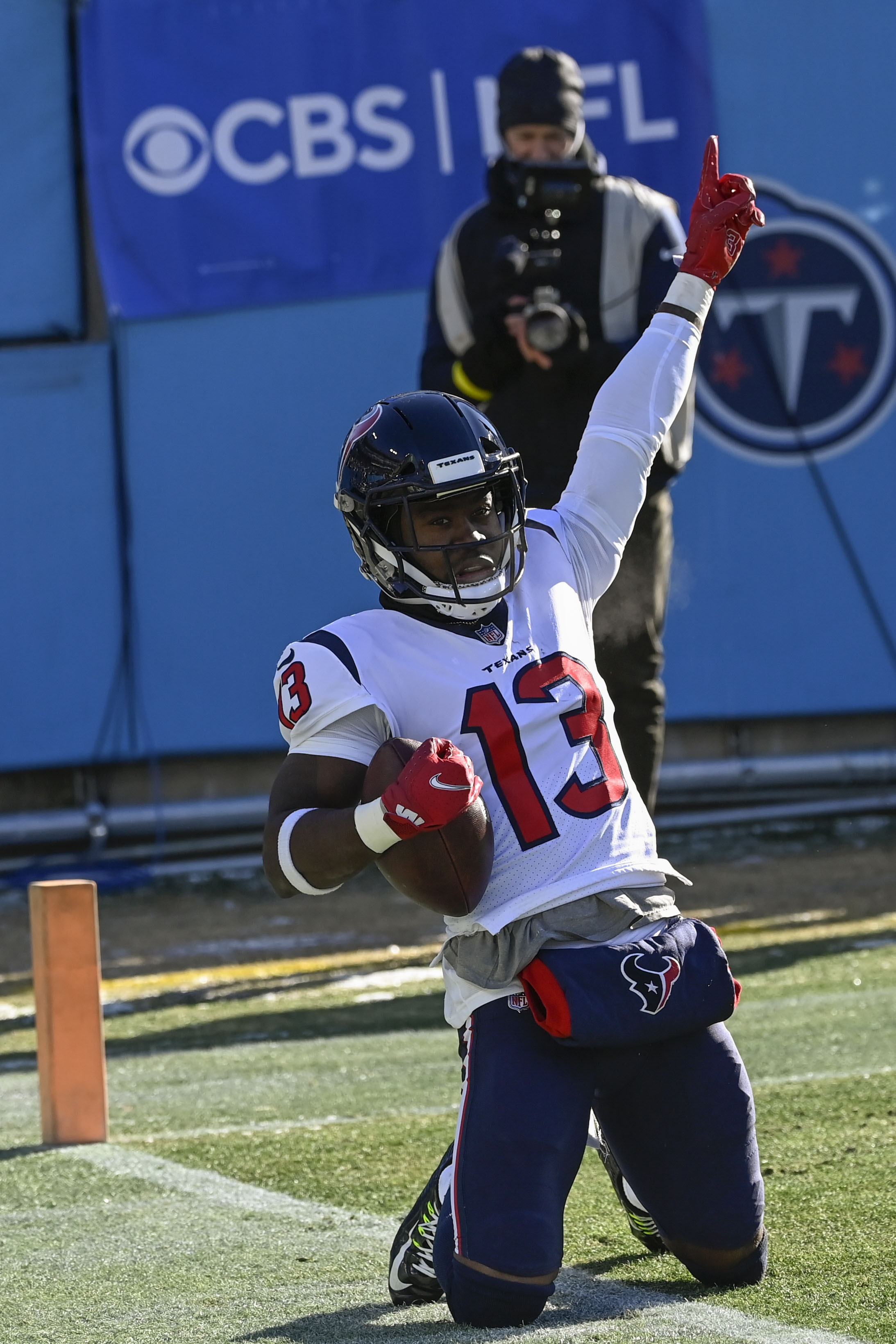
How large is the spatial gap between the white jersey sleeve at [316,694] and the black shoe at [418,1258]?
662mm

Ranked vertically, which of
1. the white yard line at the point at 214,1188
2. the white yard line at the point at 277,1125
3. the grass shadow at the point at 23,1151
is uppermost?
the white yard line at the point at 214,1188

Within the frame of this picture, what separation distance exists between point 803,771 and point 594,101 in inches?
122

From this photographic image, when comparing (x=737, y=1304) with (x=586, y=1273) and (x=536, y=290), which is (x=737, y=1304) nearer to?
(x=586, y=1273)

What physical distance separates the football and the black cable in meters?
5.91

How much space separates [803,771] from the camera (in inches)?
336

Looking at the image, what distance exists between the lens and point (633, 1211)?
2.97 metres

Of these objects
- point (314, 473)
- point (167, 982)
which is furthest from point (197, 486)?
point (167, 982)

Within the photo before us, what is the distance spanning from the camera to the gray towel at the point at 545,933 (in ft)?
9.27

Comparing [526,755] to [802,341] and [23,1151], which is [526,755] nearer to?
[23,1151]

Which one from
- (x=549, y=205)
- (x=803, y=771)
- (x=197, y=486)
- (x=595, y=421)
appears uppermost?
(x=549, y=205)

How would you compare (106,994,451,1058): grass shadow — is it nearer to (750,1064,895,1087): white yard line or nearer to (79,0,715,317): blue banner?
(750,1064,895,1087): white yard line

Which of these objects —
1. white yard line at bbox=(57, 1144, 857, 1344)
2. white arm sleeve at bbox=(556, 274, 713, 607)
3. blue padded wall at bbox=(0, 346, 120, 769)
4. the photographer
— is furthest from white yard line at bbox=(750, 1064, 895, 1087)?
blue padded wall at bbox=(0, 346, 120, 769)

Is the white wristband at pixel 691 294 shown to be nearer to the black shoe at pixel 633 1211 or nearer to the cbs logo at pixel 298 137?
the black shoe at pixel 633 1211

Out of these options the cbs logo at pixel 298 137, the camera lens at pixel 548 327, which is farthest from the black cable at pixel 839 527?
the camera lens at pixel 548 327
